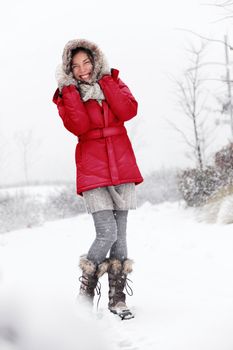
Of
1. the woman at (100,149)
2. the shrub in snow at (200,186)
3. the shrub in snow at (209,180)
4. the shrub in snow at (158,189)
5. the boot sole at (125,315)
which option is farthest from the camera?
the shrub in snow at (158,189)

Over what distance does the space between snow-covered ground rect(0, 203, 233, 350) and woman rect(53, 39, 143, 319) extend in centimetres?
27

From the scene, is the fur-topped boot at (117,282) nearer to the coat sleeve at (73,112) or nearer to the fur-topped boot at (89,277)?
the fur-topped boot at (89,277)

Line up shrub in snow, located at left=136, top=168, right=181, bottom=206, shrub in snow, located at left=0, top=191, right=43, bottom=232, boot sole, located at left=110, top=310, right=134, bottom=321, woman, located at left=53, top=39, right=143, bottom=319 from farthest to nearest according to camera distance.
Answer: shrub in snow, located at left=136, top=168, right=181, bottom=206, shrub in snow, located at left=0, top=191, right=43, bottom=232, woman, located at left=53, top=39, right=143, bottom=319, boot sole, located at left=110, top=310, right=134, bottom=321

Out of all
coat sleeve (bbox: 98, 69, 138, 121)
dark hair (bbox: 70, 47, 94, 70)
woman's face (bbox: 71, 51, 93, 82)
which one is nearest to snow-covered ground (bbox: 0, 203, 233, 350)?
coat sleeve (bbox: 98, 69, 138, 121)

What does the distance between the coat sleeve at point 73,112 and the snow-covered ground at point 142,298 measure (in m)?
0.97

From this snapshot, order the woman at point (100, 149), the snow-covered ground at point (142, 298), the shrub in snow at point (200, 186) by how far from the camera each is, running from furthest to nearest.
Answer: the shrub in snow at point (200, 186), the woman at point (100, 149), the snow-covered ground at point (142, 298)

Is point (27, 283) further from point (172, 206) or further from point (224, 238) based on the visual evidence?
point (172, 206)

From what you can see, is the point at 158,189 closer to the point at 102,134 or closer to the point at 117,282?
the point at 117,282

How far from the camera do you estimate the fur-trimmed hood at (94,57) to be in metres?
3.32

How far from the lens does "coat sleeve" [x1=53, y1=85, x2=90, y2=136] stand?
10.2 ft

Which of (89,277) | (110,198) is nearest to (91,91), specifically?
(110,198)

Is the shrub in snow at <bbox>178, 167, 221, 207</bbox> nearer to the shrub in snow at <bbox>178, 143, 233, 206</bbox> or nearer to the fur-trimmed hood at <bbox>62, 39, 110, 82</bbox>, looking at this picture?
the shrub in snow at <bbox>178, 143, 233, 206</bbox>

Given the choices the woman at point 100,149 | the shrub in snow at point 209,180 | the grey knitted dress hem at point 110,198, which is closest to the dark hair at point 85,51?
the woman at point 100,149

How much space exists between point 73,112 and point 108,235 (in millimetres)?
809
